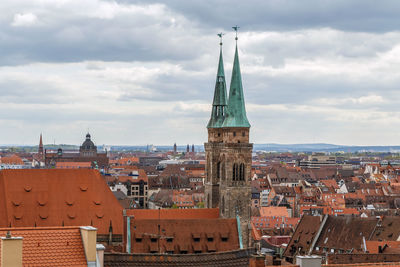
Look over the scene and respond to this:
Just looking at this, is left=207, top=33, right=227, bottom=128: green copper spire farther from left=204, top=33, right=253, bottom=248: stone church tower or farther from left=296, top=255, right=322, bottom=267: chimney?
→ left=296, top=255, right=322, bottom=267: chimney

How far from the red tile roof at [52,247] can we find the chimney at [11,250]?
925 mm

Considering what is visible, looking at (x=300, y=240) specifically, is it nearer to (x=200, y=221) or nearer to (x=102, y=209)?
(x=200, y=221)

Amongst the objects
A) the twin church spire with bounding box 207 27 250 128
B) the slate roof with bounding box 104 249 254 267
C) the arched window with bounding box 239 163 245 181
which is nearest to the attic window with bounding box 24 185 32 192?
the slate roof with bounding box 104 249 254 267

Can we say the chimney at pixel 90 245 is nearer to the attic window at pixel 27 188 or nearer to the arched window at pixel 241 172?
the attic window at pixel 27 188

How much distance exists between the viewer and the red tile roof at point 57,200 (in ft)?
252

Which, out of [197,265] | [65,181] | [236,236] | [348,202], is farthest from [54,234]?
[348,202]

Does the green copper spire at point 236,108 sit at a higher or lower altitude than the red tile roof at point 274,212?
higher

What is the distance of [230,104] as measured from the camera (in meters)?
102

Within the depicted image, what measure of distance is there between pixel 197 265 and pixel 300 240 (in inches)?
1870

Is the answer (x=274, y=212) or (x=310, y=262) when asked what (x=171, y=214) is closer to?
(x=310, y=262)

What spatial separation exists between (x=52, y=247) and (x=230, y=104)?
7238 cm

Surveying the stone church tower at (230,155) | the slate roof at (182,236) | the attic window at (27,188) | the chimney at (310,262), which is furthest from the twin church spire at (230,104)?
the chimney at (310,262)

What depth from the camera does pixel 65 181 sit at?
79.6m

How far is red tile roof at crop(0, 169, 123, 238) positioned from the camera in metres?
76.9
